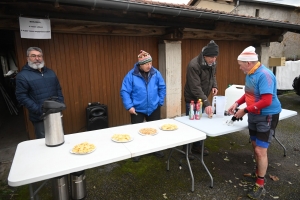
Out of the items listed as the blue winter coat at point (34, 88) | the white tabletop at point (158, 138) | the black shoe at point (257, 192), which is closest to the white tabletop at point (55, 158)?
the white tabletop at point (158, 138)

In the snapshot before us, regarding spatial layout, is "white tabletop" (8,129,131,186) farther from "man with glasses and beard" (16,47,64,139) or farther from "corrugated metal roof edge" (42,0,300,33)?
"corrugated metal roof edge" (42,0,300,33)

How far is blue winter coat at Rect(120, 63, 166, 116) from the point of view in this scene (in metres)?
3.17

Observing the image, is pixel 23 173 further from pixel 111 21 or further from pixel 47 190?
pixel 111 21

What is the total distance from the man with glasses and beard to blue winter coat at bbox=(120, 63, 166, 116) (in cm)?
105

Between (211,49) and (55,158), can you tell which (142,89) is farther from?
(55,158)

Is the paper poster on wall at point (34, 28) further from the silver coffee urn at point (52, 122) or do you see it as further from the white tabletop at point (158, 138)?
the white tabletop at point (158, 138)

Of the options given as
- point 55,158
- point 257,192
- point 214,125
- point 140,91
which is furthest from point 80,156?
point 257,192

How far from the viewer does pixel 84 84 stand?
14.5 feet

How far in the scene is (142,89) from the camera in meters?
3.19

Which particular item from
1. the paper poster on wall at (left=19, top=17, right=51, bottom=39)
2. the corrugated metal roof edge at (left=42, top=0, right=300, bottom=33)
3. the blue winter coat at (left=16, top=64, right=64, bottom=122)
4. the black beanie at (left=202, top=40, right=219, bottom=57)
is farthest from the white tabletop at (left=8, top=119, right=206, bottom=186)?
the paper poster on wall at (left=19, top=17, right=51, bottom=39)

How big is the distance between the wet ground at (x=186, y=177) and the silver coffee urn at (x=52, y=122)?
109 cm

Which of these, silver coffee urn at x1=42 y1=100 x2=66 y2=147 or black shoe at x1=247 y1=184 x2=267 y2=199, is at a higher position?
silver coffee urn at x1=42 y1=100 x2=66 y2=147

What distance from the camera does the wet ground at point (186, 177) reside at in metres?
2.65

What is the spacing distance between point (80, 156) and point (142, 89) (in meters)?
1.64
